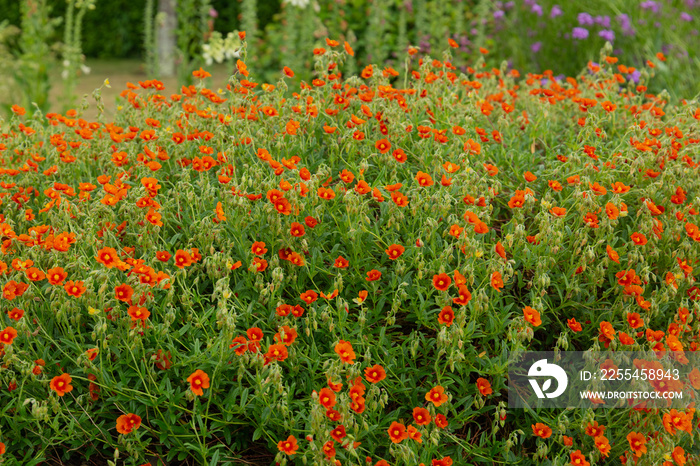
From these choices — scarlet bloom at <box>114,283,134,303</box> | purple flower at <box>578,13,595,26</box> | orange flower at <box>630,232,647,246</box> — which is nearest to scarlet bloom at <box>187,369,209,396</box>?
scarlet bloom at <box>114,283,134,303</box>

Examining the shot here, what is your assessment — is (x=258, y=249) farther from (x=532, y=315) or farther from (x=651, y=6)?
(x=651, y=6)

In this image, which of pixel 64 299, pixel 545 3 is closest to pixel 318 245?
pixel 64 299

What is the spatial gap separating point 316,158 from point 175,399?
1.45 m

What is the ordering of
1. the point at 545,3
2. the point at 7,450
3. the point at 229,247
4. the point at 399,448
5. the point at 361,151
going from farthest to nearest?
the point at 545,3
the point at 361,151
the point at 229,247
the point at 7,450
the point at 399,448

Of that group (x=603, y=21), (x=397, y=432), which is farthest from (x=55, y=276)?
(x=603, y=21)

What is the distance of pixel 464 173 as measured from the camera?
8.75 feet

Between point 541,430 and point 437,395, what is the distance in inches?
16.7

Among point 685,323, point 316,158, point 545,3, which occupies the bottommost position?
point 685,323

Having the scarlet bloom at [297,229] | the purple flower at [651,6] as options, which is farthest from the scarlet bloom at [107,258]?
the purple flower at [651,6]

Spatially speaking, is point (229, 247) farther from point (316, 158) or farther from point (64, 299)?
point (316, 158)

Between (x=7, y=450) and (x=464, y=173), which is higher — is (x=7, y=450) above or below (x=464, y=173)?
below

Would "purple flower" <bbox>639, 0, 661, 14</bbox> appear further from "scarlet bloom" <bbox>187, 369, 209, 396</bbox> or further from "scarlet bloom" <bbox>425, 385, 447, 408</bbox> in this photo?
"scarlet bloom" <bbox>187, 369, 209, 396</bbox>

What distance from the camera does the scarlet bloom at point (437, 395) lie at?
227cm

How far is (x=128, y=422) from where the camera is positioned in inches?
87.1
